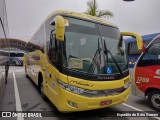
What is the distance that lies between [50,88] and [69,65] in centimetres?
136

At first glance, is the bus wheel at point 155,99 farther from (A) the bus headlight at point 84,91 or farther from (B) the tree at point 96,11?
(B) the tree at point 96,11

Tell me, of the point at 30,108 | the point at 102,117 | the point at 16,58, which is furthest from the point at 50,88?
the point at 16,58

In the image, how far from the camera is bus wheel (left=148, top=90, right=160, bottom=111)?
20.2 feet

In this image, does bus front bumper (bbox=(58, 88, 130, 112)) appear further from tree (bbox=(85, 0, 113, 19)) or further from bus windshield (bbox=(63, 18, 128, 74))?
tree (bbox=(85, 0, 113, 19))

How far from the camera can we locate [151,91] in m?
6.45

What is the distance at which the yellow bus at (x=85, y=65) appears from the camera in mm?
4594

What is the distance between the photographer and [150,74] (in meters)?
6.33

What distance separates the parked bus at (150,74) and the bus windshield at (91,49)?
127 cm

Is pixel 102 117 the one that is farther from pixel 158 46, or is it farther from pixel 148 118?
pixel 158 46

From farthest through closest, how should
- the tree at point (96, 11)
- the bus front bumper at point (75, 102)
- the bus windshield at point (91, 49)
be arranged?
1. the tree at point (96, 11)
2. the bus windshield at point (91, 49)
3. the bus front bumper at point (75, 102)

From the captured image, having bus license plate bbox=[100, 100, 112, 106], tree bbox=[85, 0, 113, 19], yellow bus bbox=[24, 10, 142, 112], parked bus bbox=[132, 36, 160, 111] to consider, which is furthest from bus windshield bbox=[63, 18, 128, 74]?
tree bbox=[85, 0, 113, 19]

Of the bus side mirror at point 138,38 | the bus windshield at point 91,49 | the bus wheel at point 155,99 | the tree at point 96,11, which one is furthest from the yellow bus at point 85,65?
the tree at point 96,11

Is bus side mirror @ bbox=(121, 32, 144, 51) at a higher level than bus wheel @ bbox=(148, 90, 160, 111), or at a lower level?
higher

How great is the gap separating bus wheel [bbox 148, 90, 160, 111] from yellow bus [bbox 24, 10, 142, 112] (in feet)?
4.58
